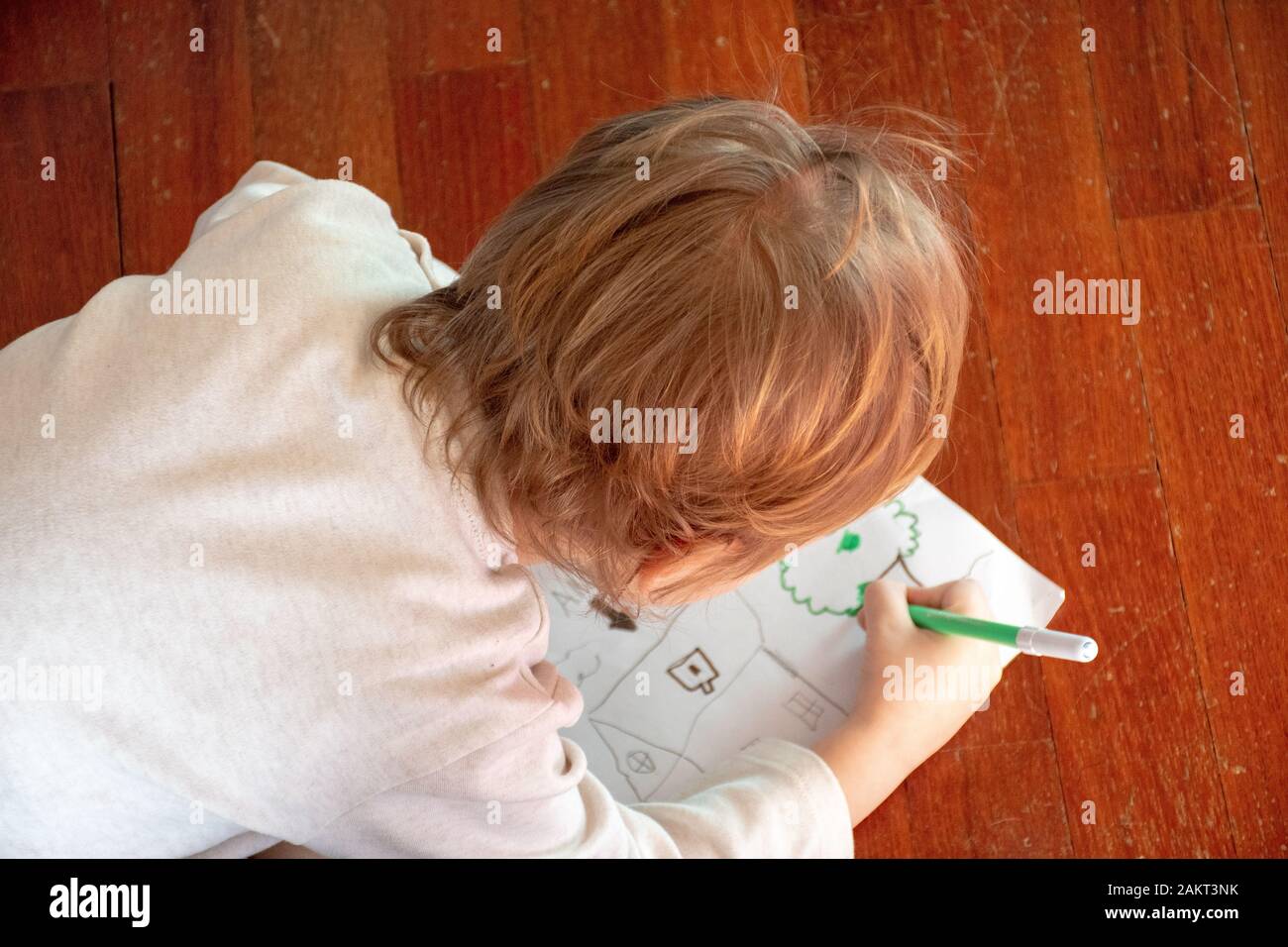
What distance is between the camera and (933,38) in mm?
854

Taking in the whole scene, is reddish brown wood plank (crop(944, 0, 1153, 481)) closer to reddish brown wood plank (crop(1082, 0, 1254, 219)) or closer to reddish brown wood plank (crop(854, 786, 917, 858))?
reddish brown wood plank (crop(1082, 0, 1254, 219))

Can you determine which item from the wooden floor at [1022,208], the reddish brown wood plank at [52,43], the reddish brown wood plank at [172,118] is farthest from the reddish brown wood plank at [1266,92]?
the reddish brown wood plank at [52,43]

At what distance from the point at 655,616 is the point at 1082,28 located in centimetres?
55

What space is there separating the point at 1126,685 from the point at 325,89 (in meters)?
0.72

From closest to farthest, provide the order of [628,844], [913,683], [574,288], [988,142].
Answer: [574,288], [628,844], [913,683], [988,142]

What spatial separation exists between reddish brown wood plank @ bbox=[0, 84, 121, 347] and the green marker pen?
635mm

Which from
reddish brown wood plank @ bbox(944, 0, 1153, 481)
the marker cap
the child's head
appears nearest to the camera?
the child's head

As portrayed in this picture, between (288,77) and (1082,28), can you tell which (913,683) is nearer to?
(1082,28)

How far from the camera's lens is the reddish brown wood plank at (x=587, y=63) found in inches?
33.8

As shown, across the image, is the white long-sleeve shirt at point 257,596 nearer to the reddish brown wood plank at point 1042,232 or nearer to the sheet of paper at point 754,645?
the sheet of paper at point 754,645

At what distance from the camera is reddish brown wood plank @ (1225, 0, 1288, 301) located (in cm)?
82

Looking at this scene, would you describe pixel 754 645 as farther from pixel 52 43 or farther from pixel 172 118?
pixel 52 43

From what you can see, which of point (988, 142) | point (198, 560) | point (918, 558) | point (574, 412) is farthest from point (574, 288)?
point (988, 142)

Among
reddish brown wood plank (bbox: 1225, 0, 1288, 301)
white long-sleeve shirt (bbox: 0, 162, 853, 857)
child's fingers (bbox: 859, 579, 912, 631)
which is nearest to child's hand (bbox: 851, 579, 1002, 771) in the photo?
child's fingers (bbox: 859, 579, 912, 631)
